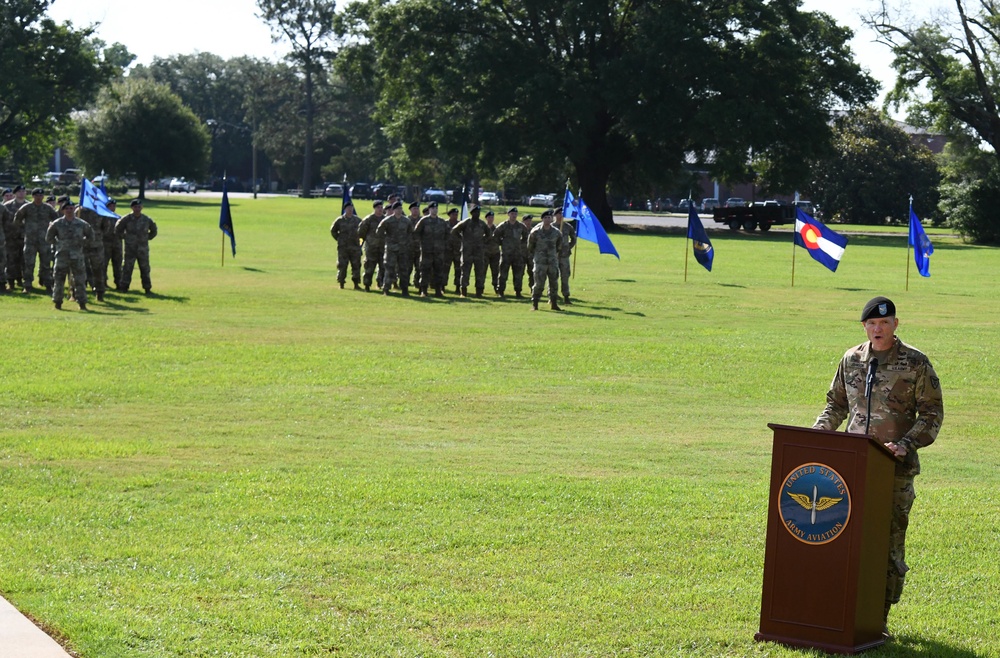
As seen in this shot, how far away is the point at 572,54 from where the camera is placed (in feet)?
212

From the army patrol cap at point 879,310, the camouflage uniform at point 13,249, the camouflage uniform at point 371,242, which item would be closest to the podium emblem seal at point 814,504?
the army patrol cap at point 879,310

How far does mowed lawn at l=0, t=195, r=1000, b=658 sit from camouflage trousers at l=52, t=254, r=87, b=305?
1.38 ft

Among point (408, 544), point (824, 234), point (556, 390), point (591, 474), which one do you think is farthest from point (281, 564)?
point (824, 234)

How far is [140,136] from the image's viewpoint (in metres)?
89.6

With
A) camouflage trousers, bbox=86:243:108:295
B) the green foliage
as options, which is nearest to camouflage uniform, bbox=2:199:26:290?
camouflage trousers, bbox=86:243:108:295

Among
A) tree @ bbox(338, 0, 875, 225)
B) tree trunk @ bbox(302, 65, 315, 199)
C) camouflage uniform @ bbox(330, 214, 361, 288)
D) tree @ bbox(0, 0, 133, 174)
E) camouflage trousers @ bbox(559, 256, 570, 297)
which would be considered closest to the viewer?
camouflage trousers @ bbox(559, 256, 570, 297)

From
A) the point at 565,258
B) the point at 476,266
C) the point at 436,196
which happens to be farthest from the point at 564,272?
the point at 436,196

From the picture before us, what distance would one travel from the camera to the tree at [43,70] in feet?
249

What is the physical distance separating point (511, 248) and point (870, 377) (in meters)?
21.6

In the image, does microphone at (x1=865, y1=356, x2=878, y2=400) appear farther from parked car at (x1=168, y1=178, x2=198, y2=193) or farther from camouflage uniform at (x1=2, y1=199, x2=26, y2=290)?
parked car at (x1=168, y1=178, x2=198, y2=193)

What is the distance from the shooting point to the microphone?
6.84m

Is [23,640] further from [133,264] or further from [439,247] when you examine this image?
[439,247]

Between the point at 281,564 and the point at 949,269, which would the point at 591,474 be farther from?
the point at 949,269

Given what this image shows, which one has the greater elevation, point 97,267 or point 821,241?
point 821,241
